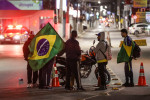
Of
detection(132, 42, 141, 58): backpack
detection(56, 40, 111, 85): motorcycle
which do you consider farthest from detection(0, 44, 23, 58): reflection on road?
detection(132, 42, 141, 58): backpack

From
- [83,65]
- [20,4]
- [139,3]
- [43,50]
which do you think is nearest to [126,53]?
[83,65]

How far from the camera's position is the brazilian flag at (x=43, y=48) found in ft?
39.7

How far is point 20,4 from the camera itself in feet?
171

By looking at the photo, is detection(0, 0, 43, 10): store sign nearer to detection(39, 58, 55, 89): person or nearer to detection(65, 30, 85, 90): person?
detection(39, 58, 55, 89): person

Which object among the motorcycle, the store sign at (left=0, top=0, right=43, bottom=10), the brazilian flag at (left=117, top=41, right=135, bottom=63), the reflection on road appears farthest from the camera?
the store sign at (left=0, top=0, right=43, bottom=10)

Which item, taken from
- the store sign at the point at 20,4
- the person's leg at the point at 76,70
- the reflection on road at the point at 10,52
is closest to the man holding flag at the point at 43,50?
the person's leg at the point at 76,70

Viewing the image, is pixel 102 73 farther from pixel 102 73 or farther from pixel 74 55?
pixel 74 55

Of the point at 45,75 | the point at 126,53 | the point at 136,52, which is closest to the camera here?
the point at 45,75

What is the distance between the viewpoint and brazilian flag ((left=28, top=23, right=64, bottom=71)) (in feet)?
39.7

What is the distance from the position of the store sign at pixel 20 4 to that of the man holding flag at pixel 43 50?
40107 mm

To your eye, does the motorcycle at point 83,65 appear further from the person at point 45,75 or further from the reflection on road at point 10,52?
the reflection on road at point 10,52

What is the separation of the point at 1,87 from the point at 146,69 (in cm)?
716

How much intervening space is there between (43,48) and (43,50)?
0.19 feet

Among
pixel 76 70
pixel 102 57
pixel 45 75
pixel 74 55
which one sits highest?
pixel 74 55
